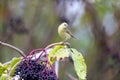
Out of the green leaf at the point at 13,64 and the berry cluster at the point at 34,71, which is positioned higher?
the green leaf at the point at 13,64

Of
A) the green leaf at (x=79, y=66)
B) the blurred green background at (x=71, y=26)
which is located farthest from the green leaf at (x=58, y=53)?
the blurred green background at (x=71, y=26)

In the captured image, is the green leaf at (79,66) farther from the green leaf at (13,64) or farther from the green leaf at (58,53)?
the green leaf at (13,64)

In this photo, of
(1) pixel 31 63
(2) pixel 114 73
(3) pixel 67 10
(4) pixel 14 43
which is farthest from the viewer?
(4) pixel 14 43

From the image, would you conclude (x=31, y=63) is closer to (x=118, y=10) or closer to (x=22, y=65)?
(x=22, y=65)

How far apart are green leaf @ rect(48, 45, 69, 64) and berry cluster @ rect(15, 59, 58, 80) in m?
0.13

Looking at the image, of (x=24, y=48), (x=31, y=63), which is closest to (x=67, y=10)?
(x=24, y=48)

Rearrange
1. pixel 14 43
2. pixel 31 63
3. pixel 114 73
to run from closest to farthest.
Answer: pixel 31 63
pixel 114 73
pixel 14 43

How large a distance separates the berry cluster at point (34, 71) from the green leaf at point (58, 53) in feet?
0.44

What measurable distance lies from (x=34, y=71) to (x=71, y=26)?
2.65 meters

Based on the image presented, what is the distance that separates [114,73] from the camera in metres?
3.66

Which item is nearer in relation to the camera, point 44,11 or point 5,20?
point 5,20

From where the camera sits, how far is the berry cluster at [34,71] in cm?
134

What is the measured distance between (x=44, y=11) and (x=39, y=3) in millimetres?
227

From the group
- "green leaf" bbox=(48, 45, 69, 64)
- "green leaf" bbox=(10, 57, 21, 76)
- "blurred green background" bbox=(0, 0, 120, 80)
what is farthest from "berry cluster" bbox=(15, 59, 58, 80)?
"blurred green background" bbox=(0, 0, 120, 80)
